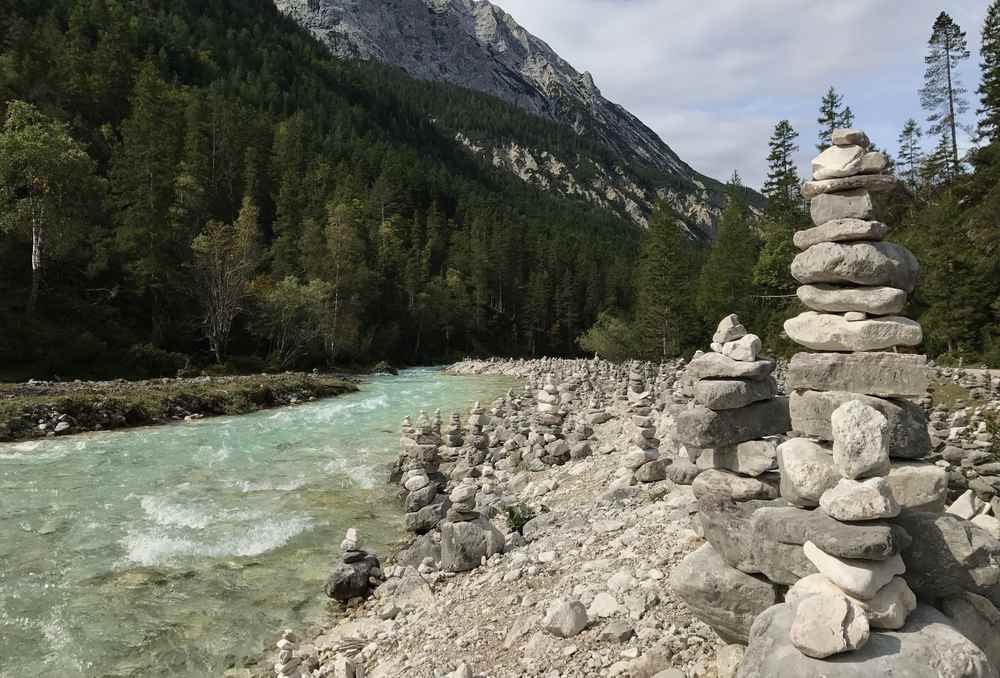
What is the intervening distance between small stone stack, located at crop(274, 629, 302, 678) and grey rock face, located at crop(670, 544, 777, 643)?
15.1ft

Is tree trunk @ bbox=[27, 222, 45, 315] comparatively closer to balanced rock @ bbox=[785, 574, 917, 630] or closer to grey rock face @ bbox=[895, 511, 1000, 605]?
balanced rock @ bbox=[785, 574, 917, 630]

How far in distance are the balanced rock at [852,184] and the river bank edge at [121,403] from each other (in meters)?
24.1

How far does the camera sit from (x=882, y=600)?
372 centimetres

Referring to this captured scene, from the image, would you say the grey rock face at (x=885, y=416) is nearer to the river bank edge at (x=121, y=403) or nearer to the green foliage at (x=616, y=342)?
the river bank edge at (x=121, y=403)

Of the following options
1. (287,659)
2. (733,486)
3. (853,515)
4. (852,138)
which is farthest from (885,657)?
(287,659)

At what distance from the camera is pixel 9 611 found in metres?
7.73

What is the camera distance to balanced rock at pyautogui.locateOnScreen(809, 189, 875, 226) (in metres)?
5.58

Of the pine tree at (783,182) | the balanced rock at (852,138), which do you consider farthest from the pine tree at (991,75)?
the balanced rock at (852,138)

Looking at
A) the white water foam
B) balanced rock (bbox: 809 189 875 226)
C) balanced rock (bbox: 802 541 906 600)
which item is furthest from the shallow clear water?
balanced rock (bbox: 809 189 875 226)

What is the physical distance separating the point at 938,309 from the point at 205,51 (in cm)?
14038

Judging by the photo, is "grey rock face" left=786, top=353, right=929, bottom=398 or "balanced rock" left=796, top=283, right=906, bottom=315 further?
"balanced rock" left=796, top=283, right=906, bottom=315

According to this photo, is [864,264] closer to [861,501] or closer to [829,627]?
[861,501]

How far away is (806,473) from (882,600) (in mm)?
1085

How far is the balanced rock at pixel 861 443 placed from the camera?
406 centimetres
